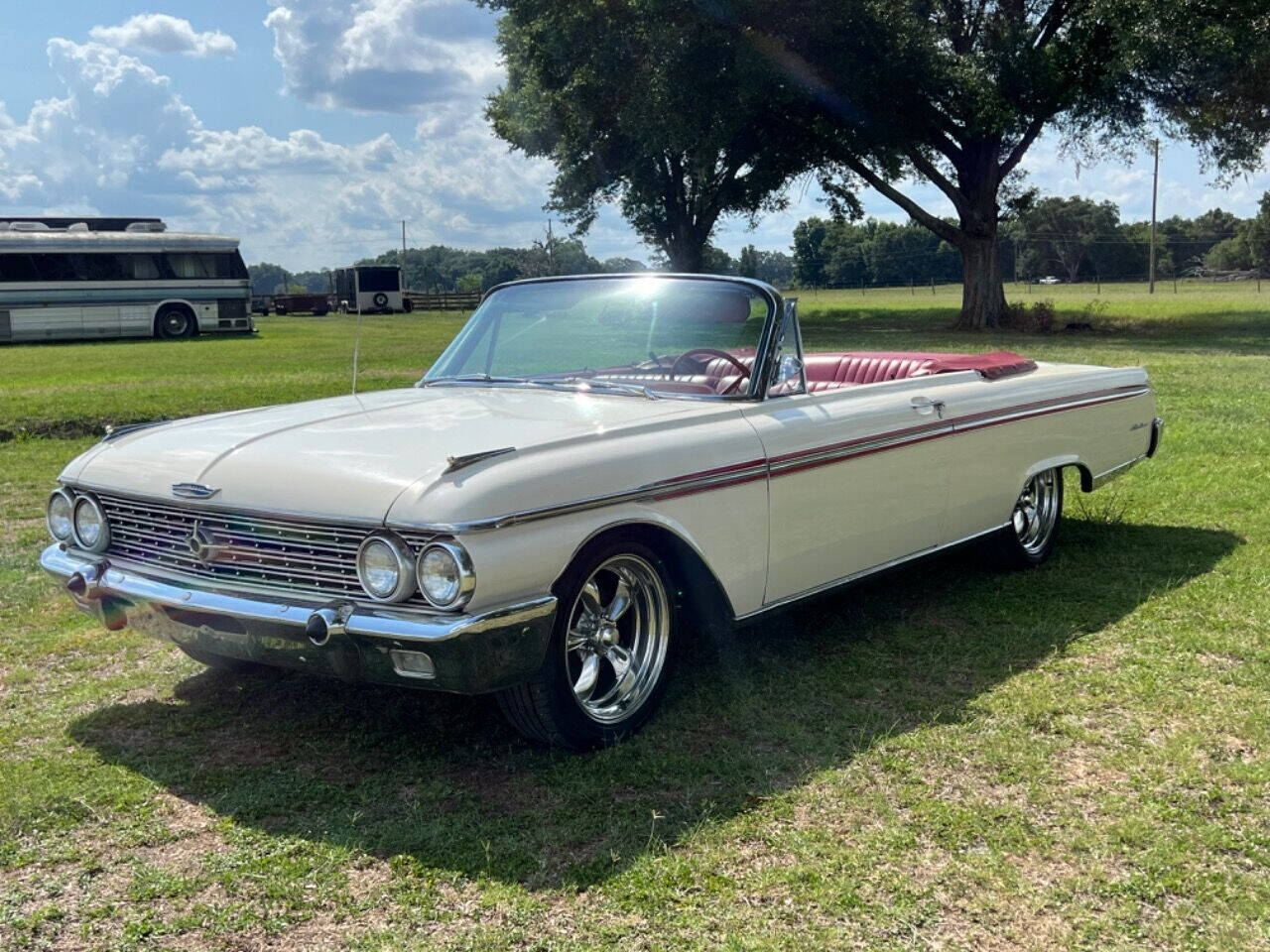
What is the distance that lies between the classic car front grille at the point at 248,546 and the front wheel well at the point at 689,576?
2.54ft

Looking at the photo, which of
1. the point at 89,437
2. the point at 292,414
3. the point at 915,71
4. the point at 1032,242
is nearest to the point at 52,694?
the point at 292,414

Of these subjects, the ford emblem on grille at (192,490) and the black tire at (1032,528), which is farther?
the black tire at (1032,528)

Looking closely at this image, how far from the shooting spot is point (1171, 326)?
29.7 m

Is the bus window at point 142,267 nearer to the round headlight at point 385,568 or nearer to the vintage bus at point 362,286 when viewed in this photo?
the vintage bus at point 362,286

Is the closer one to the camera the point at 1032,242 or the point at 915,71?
the point at 915,71

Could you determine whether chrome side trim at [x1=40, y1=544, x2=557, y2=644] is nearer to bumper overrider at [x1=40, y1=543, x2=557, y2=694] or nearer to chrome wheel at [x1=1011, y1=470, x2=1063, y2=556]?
bumper overrider at [x1=40, y1=543, x2=557, y2=694]

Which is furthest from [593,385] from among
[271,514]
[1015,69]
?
[1015,69]

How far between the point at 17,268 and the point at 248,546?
29.6 m

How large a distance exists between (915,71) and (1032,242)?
82.3 m

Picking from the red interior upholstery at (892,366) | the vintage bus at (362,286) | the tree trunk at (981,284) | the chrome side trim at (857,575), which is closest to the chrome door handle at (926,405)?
the red interior upholstery at (892,366)

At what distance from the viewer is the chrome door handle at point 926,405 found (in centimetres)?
483

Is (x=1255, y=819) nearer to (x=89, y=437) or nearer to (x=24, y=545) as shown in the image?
(x=24, y=545)

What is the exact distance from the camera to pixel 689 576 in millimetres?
3910

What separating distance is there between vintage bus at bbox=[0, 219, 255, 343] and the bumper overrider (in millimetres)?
29375
